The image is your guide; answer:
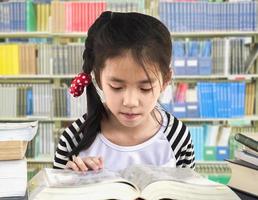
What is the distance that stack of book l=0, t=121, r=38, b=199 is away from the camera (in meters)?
0.63

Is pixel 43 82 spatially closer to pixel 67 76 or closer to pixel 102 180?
pixel 67 76

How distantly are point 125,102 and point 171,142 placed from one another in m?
0.31

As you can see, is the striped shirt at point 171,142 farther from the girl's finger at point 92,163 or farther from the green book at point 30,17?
the green book at point 30,17

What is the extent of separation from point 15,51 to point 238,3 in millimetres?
1857

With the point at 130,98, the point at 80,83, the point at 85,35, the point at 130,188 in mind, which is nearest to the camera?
the point at 130,188

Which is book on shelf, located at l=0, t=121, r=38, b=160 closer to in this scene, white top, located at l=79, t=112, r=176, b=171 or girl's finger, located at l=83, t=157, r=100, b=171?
girl's finger, located at l=83, t=157, r=100, b=171

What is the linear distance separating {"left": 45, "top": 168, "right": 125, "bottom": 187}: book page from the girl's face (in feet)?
0.70

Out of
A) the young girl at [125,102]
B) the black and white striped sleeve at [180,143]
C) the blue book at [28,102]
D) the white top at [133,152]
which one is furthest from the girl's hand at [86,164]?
the blue book at [28,102]

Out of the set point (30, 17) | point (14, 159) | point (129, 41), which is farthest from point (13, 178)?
point (30, 17)

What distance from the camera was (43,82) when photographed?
10.7ft

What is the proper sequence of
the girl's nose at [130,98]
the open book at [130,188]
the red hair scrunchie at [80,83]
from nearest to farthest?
the open book at [130,188] → the girl's nose at [130,98] → the red hair scrunchie at [80,83]

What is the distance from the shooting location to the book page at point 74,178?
617 millimetres

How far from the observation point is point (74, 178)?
669 mm

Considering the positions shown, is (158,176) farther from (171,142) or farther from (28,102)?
(28,102)
